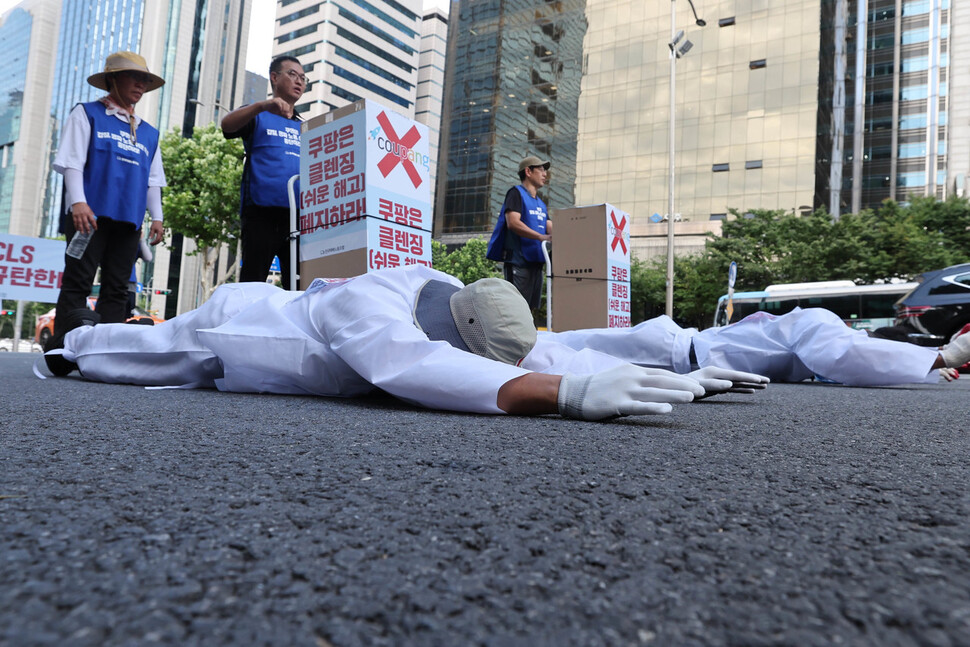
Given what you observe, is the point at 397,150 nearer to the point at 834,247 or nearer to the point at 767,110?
the point at 834,247

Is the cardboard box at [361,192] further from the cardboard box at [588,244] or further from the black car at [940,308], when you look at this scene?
the black car at [940,308]

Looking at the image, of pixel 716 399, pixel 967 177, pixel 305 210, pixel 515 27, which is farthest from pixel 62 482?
pixel 515 27

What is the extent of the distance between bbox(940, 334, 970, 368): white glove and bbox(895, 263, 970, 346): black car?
178 inches

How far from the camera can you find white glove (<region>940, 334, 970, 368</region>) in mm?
3107

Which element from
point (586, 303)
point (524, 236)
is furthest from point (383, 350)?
point (586, 303)

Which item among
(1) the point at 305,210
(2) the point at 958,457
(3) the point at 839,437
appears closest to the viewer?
(2) the point at 958,457

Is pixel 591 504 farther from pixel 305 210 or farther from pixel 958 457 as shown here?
pixel 305 210

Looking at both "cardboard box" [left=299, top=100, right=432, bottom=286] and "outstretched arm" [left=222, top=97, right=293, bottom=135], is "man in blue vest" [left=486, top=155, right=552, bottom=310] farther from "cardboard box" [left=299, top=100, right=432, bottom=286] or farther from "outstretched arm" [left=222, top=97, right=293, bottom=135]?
"outstretched arm" [left=222, top=97, right=293, bottom=135]

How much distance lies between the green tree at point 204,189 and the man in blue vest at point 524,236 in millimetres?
11957

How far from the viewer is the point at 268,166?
138 inches

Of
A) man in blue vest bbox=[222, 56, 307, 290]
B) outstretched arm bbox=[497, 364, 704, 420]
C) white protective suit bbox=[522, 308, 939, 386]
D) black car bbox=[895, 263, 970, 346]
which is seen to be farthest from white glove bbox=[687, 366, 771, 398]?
black car bbox=[895, 263, 970, 346]

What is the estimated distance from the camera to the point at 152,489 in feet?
2.48

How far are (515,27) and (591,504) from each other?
44.4 meters

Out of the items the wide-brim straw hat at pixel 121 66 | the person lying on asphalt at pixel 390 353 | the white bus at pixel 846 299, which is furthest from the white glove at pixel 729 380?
the white bus at pixel 846 299
